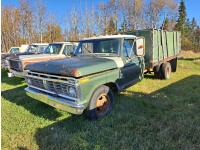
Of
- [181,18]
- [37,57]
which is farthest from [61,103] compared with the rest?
[181,18]

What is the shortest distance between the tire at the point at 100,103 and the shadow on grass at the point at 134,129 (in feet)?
0.48

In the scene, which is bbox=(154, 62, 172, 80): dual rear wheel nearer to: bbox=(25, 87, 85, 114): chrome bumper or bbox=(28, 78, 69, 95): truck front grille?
bbox=(28, 78, 69, 95): truck front grille

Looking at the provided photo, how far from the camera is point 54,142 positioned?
4.36m

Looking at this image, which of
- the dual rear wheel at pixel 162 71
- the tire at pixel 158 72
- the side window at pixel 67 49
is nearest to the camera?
the tire at pixel 158 72

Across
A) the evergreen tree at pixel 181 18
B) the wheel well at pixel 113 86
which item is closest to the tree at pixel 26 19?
the wheel well at pixel 113 86

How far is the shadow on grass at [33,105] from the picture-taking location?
5802 millimetres

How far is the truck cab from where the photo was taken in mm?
4723

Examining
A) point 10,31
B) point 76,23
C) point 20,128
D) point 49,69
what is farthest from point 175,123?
point 10,31

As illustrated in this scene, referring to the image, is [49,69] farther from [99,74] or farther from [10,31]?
[10,31]

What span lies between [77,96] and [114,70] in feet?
4.89

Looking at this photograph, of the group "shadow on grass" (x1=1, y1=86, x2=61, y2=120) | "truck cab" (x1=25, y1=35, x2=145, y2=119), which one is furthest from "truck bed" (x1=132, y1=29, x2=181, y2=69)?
"shadow on grass" (x1=1, y1=86, x2=61, y2=120)

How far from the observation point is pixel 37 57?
9766 mm

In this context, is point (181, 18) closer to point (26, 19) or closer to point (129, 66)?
point (26, 19)

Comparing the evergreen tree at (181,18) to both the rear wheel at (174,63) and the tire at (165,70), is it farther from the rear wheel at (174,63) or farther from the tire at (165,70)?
the tire at (165,70)
